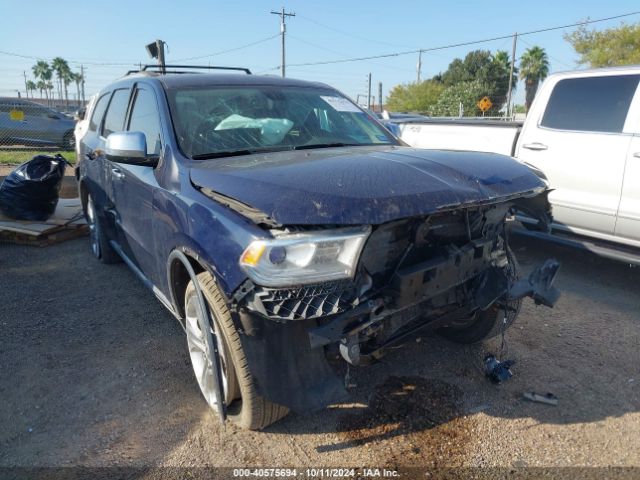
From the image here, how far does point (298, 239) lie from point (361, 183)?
1.22 feet

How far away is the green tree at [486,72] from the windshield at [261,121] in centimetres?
4746

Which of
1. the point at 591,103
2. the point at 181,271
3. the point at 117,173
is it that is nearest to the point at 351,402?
the point at 181,271

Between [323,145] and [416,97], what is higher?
[416,97]

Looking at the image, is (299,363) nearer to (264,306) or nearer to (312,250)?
(264,306)

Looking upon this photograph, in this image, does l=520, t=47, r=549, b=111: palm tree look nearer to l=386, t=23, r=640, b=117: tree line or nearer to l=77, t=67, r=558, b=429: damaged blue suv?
l=386, t=23, r=640, b=117: tree line

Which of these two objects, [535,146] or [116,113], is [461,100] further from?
[116,113]

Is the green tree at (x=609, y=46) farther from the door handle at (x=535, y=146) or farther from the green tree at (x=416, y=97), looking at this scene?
the door handle at (x=535, y=146)

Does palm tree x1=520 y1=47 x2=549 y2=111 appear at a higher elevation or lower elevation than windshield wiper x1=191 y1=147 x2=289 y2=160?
higher

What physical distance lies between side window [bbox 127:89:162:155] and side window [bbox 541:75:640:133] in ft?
12.7

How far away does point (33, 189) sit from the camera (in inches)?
241

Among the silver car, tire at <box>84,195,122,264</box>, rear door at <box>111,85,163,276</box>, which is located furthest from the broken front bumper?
the silver car

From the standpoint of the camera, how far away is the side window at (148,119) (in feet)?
10.1

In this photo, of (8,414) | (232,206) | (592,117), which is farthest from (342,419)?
(592,117)

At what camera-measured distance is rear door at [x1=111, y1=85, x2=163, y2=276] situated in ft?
10.2
